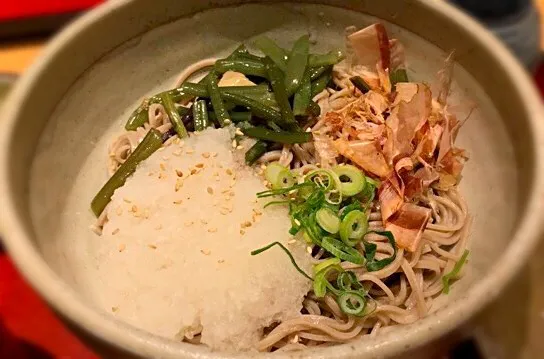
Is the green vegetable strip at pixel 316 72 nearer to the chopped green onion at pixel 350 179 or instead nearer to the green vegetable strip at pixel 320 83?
the green vegetable strip at pixel 320 83

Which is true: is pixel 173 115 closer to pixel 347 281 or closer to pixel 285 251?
pixel 285 251

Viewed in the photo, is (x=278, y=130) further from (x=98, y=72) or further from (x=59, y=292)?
(x=59, y=292)

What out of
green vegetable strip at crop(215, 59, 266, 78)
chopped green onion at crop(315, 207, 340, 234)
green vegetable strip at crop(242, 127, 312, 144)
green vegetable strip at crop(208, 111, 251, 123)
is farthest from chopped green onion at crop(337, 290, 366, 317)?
green vegetable strip at crop(215, 59, 266, 78)

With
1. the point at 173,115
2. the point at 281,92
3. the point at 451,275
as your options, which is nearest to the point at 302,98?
the point at 281,92

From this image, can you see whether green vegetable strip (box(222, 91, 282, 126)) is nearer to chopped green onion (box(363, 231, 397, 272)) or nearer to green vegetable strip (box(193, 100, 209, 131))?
green vegetable strip (box(193, 100, 209, 131))

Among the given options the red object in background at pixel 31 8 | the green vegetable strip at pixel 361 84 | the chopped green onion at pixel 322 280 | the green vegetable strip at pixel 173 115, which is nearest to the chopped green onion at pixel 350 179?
the chopped green onion at pixel 322 280

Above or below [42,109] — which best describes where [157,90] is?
below

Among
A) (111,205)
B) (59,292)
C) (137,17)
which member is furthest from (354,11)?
(59,292)
